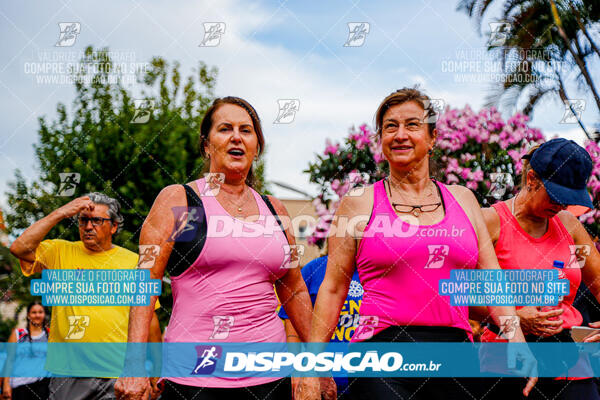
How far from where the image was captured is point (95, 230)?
3.86 metres

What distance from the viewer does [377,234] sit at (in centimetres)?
241

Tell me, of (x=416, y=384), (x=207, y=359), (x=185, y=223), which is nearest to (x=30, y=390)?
(x=207, y=359)

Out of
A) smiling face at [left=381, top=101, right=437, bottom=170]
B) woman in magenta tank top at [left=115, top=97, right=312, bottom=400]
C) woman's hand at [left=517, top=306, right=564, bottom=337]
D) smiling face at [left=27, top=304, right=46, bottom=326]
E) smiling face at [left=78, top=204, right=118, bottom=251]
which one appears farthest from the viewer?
smiling face at [left=27, top=304, right=46, bottom=326]

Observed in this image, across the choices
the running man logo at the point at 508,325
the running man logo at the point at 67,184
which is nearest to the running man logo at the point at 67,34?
the running man logo at the point at 67,184

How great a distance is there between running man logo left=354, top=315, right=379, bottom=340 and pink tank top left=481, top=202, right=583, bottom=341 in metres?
0.85

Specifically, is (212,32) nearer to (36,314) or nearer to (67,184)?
(67,184)

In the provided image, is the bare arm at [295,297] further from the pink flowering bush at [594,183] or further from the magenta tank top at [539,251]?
the pink flowering bush at [594,183]

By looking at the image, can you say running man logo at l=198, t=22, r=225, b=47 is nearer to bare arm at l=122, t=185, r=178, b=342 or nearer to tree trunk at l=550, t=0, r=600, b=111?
bare arm at l=122, t=185, r=178, b=342

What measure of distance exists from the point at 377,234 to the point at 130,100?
7.32m

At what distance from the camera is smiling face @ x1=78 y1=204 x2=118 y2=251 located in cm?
384

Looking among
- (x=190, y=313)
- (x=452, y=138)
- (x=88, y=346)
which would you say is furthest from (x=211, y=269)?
(x=452, y=138)

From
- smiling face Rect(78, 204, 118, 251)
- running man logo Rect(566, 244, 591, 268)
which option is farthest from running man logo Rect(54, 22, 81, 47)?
running man logo Rect(566, 244, 591, 268)

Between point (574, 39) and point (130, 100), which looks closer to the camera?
point (574, 39)

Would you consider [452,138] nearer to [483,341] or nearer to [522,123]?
[522,123]
